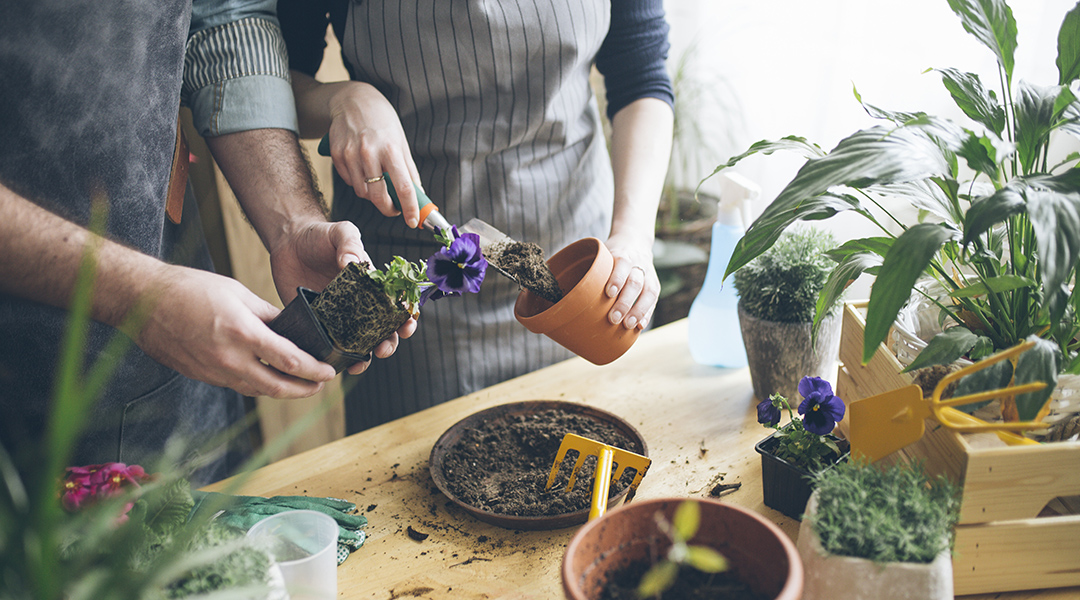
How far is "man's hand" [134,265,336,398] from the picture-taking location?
794 mm

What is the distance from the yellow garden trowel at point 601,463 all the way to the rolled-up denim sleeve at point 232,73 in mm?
724

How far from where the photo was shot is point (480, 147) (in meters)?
1.28

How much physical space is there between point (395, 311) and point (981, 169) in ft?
2.12

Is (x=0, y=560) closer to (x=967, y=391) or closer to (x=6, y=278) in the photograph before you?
(x=6, y=278)

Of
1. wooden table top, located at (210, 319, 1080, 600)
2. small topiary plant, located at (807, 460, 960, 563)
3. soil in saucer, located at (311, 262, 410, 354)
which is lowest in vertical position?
wooden table top, located at (210, 319, 1080, 600)

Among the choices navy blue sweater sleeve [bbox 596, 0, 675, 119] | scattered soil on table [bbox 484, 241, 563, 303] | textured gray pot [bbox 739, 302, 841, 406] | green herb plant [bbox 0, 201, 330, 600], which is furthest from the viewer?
navy blue sweater sleeve [bbox 596, 0, 675, 119]

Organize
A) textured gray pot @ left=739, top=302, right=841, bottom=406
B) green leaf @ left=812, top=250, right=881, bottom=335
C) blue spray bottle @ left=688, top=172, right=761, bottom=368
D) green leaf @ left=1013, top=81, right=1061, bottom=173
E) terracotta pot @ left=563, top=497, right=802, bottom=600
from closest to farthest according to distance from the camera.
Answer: terracotta pot @ left=563, top=497, right=802, bottom=600 < green leaf @ left=1013, top=81, right=1061, bottom=173 < green leaf @ left=812, top=250, right=881, bottom=335 < textured gray pot @ left=739, top=302, right=841, bottom=406 < blue spray bottle @ left=688, top=172, right=761, bottom=368

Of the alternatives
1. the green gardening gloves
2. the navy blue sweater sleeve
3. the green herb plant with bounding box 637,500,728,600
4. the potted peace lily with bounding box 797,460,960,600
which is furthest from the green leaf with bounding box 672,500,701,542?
the navy blue sweater sleeve

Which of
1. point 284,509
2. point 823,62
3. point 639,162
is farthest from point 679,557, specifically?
point 823,62

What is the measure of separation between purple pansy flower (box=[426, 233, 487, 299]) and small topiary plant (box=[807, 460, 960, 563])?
0.45 meters

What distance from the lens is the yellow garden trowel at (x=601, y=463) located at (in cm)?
79

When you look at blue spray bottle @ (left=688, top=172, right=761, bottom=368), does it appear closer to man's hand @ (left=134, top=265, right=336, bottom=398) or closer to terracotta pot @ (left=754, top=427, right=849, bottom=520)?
terracotta pot @ (left=754, top=427, right=849, bottom=520)

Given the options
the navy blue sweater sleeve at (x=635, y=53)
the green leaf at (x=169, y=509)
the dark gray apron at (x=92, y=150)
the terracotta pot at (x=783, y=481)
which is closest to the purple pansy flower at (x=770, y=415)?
the terracotta pot at (x=783, y=481)

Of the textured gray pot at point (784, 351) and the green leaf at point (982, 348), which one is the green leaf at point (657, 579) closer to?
the green leaf at point (982, 348)
